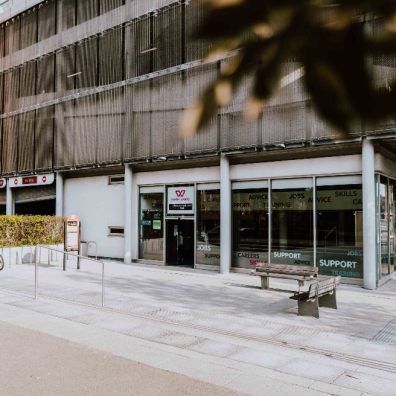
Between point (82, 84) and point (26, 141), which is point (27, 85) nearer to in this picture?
point (26, 141)

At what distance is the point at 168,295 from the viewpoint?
10.9 m

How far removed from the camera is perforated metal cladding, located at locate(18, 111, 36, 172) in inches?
846

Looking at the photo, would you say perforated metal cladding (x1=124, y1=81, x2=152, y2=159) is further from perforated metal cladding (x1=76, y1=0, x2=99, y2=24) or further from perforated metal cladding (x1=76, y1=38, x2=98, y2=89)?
perforated metal cladding (x1=76, y1=0, x2=99, y2=24)

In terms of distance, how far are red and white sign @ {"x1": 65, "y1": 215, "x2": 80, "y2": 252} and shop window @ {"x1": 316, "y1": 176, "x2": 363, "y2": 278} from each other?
26.8ft

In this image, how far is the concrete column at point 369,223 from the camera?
11773 millimetres

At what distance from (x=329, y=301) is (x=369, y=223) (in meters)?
3.24

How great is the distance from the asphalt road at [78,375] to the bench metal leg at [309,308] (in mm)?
3723

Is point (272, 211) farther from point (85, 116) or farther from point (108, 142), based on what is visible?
point (85, 116)

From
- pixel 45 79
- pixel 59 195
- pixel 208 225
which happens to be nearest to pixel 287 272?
pixel 208 225

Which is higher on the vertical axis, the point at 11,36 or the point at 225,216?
the point at 11,36

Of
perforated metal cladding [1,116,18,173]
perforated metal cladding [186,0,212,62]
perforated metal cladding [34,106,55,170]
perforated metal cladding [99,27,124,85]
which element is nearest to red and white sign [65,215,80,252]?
perforated metal cladding [34,106,55,170]

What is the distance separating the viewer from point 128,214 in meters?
17.2

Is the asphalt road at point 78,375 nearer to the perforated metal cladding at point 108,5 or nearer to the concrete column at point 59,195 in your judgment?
the concrete column at point 59,195

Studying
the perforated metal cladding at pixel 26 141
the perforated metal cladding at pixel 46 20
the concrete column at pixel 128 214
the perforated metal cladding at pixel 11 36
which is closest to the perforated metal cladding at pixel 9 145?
the perforated metal cladding at pixel 26 141
